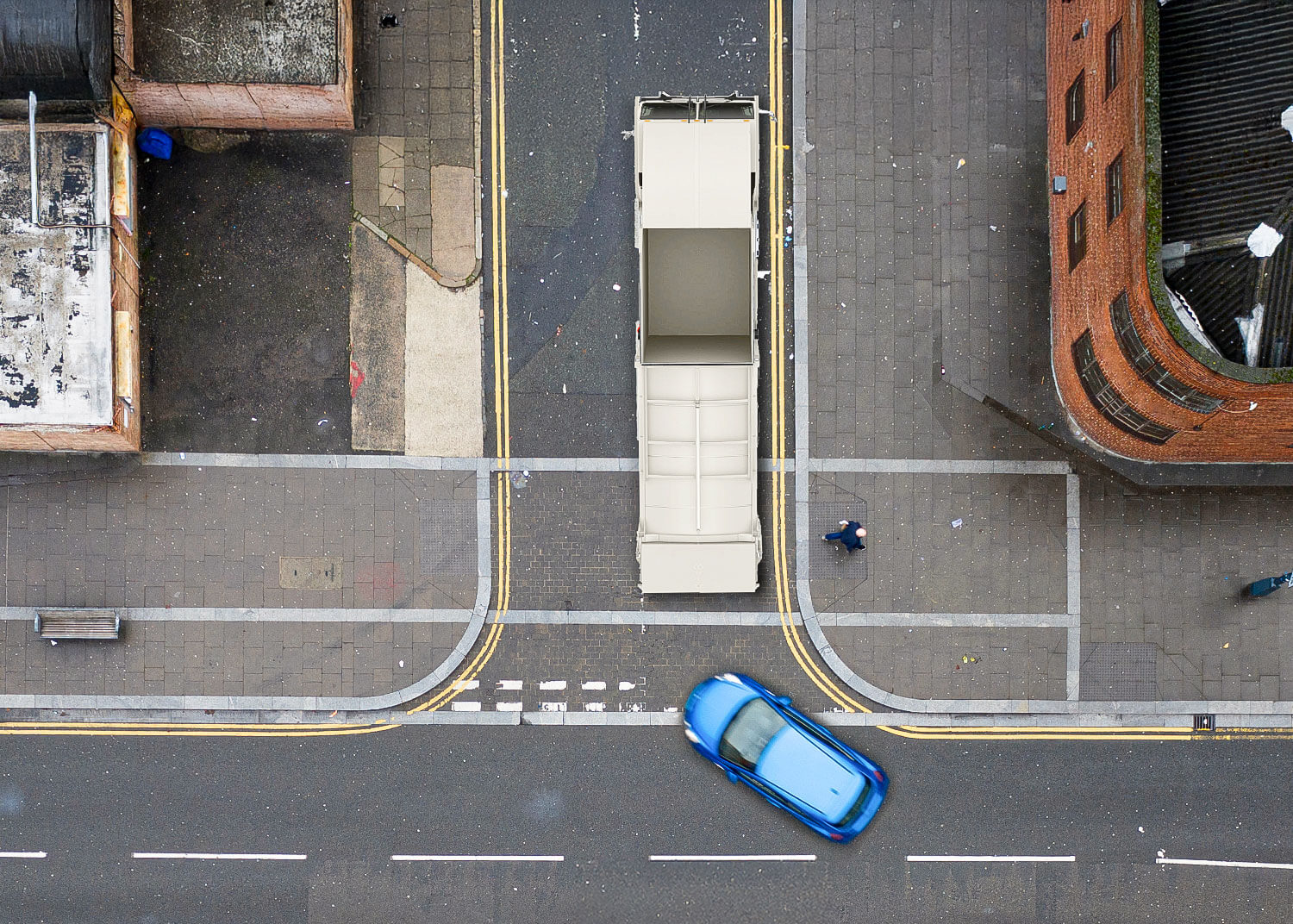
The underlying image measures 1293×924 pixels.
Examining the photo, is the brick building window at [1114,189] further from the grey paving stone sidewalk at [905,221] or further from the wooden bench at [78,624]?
the wooden bench at [78,624]

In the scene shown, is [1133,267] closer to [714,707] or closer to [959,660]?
[959,660]

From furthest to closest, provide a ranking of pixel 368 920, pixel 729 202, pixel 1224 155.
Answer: pixel 368 920, pixel 729 202, pixel 1224 155

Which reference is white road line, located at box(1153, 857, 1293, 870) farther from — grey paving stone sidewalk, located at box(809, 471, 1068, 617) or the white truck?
the white truck

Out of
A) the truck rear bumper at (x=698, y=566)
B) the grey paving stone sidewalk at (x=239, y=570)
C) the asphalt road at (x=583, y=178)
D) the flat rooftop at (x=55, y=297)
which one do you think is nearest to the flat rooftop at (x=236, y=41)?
the flat rooftop at (x=55, y=297)

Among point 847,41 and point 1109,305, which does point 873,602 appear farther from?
point 847,41

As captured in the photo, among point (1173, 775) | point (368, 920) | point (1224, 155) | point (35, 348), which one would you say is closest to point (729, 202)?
point (1224, 155)
